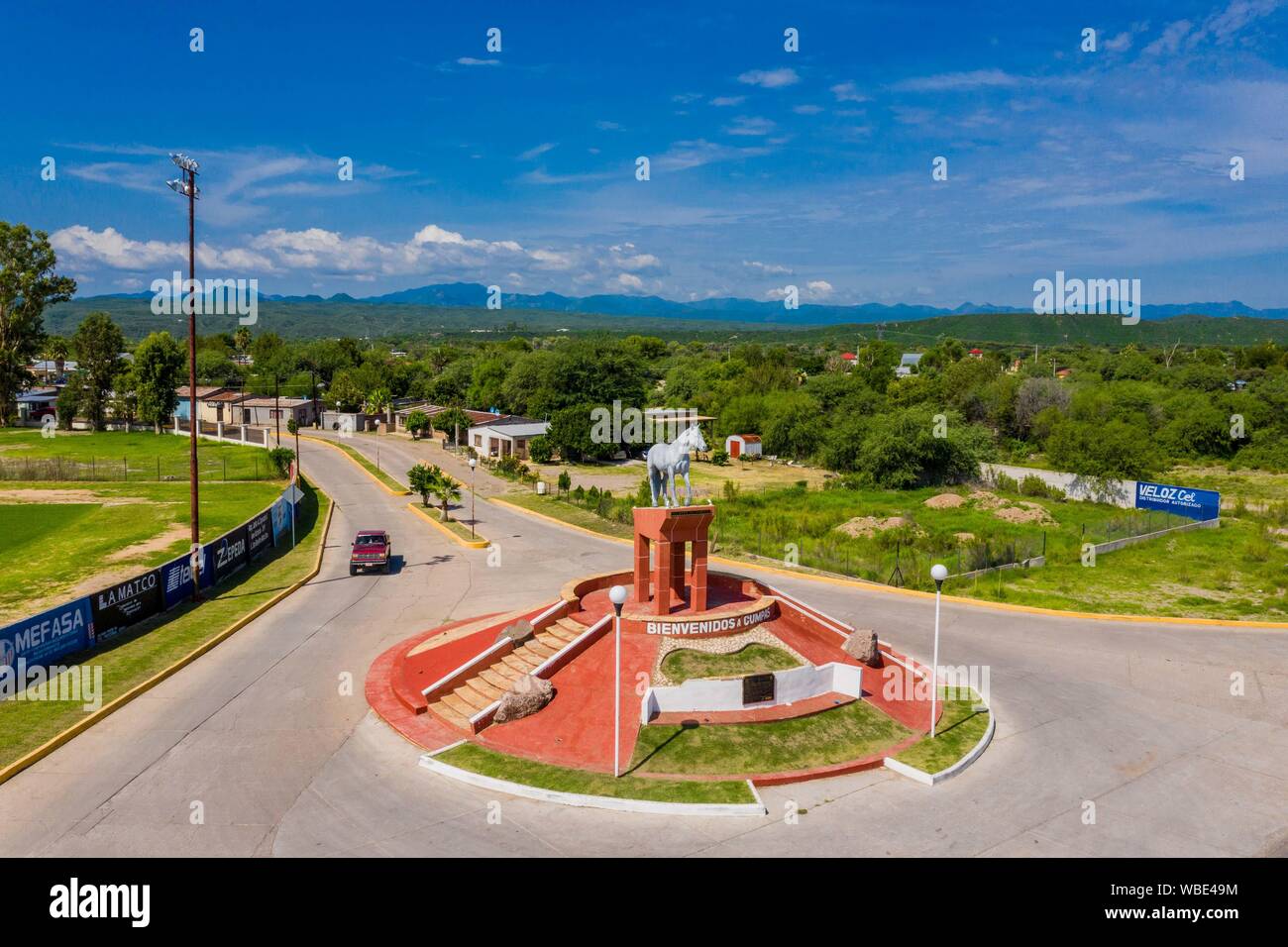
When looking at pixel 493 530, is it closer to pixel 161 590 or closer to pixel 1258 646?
pixel 161 590

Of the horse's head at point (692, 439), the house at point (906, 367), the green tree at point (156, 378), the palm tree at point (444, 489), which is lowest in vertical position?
the palm tree at point (444, 489)

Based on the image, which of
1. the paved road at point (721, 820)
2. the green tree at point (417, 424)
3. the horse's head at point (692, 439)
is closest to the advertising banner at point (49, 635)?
the paved road at point (721, 820)

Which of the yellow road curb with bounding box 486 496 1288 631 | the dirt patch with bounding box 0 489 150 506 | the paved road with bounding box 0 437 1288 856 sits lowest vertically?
the paved road with bounding box 0 437 1288 856

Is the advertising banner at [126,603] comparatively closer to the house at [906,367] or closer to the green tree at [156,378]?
the green tree at [156,378]

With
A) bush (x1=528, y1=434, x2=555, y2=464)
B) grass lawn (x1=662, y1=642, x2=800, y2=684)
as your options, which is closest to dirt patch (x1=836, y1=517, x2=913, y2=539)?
grass lawn (x1=662, y1=642, x2=800, y2=684)

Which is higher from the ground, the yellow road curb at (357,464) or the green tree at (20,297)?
the green tree at (20,297)

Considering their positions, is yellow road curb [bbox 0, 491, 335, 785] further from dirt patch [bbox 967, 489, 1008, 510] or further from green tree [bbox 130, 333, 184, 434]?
green tree [bbox 130, 333, 184, 434]
